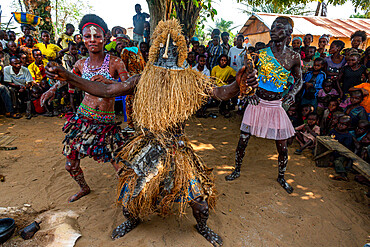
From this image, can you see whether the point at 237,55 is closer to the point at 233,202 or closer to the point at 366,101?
the point at 366,101

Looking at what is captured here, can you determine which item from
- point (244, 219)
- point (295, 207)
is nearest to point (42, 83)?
point (244, 219)

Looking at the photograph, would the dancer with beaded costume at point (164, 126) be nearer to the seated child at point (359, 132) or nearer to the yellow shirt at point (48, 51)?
the seated child at point (359, 132)

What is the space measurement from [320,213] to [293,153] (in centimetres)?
182

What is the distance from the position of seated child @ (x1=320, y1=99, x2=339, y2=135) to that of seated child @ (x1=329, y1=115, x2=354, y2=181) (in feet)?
1.25

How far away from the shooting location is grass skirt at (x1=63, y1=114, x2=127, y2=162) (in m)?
2.59

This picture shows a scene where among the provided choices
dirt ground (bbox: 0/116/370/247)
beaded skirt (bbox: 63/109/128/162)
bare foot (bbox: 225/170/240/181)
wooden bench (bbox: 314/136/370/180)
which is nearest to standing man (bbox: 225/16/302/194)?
bare foot (bbox: 225/170/240/181)

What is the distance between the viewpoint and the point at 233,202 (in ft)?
9.95

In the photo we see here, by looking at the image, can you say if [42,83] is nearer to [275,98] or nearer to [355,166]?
[275,98]

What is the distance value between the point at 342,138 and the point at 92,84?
454 cm

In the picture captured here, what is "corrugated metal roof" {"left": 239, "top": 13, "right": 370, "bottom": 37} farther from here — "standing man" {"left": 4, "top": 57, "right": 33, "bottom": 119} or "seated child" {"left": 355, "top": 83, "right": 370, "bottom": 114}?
"standing man" {"left": 4, "top": 57, "right": 33, "bottom": 119}

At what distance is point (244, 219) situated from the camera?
8.95ft

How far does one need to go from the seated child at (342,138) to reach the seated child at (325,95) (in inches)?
32.4

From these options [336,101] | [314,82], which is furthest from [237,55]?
[336,101]

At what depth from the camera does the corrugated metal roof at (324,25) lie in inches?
471
